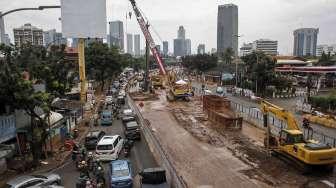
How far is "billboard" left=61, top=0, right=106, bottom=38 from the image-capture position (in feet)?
120

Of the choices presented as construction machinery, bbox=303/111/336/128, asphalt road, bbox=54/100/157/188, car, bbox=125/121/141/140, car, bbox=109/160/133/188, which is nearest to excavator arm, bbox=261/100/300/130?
asphalt road, bbox=54/100/157/188

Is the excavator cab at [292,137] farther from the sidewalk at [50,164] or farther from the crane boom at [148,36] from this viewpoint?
the crane boom at [148,36]

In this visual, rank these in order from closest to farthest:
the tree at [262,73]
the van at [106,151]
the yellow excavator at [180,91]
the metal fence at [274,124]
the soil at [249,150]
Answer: the soil at [249,150] < the van at [106,151] < the metal fence at [274,124] < the tree at [262,73] < the yellow excavator at [180,91]

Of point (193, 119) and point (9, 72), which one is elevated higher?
point (9, 72)

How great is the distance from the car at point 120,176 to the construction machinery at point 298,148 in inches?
432

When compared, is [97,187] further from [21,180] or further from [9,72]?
[9,72]

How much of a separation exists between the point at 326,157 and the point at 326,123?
18808 mm

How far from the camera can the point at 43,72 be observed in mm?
30672

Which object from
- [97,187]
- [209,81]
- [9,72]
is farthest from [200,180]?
[209,81]

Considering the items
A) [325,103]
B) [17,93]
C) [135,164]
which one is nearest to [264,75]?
[325,103]

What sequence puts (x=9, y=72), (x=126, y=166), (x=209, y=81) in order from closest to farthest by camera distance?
(x=126, y=166) → (x=9, y=72) → (x=209, y=81)

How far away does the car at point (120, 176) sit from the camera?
20.6 metres

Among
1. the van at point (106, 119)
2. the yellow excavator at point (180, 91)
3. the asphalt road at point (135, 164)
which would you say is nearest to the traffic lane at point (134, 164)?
the asphalt road at point (135, 164)

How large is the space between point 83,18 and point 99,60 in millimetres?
39274
